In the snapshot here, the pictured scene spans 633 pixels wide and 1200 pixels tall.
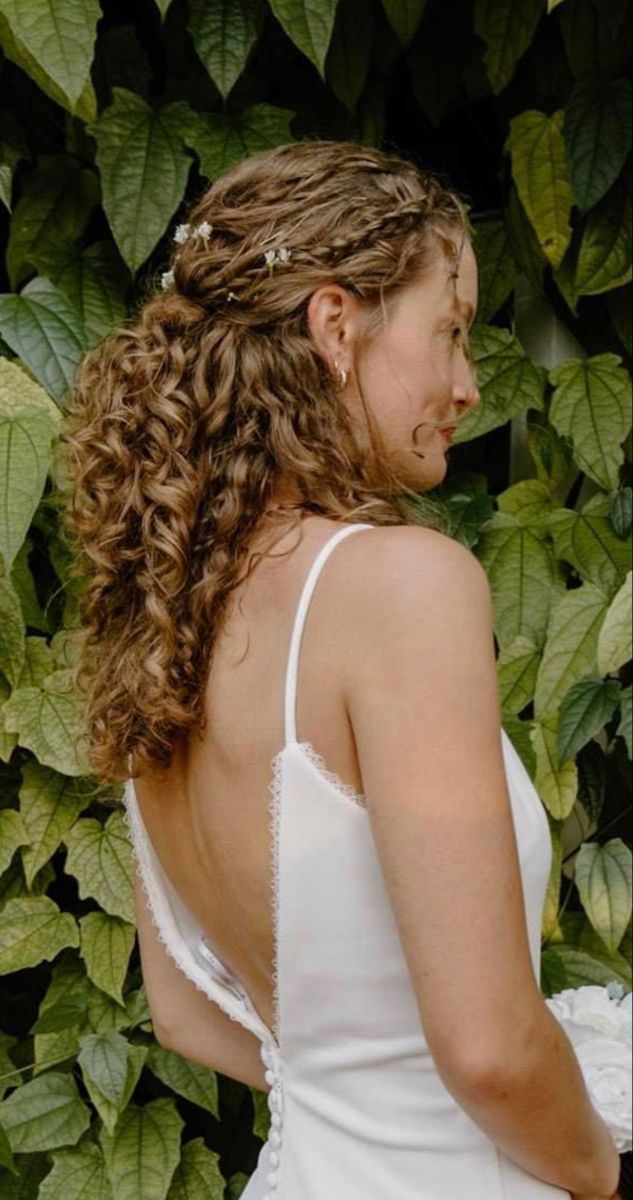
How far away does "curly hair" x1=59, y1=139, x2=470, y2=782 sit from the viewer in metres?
1.11

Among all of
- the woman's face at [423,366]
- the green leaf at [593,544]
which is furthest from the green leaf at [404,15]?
the woman's face at [423,366]

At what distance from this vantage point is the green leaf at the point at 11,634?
177 centimetres

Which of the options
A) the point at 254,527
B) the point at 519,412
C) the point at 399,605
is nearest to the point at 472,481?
the point at 519,412

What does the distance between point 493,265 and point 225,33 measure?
1.50ft

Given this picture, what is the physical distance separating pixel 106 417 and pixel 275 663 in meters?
0.28

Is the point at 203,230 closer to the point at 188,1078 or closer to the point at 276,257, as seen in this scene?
the point at 276,257

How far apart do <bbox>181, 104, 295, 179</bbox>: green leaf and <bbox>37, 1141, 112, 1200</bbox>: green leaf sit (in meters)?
1.17

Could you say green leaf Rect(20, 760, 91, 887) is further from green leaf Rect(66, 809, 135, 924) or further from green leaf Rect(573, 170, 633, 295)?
green leaf Rect(573, 170, 633, 295)

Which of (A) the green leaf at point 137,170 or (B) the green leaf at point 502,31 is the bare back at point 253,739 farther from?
(B) the green leaf at point 502,31

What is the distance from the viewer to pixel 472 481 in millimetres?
2035

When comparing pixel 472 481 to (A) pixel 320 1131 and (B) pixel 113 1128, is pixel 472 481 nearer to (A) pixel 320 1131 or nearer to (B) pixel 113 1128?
(B) pixel 113 1128

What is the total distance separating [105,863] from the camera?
1829mm

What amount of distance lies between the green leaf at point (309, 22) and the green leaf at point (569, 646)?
0.69 metres

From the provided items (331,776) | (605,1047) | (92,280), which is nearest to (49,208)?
(92,280)
